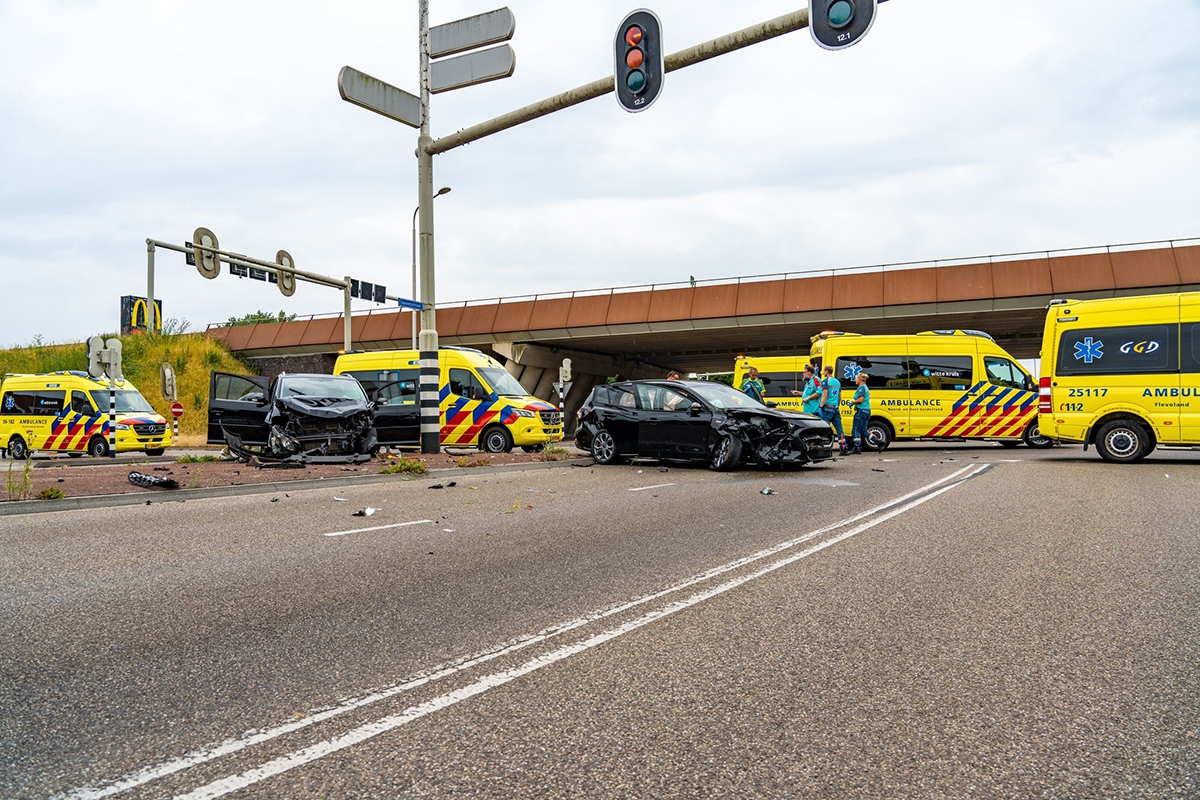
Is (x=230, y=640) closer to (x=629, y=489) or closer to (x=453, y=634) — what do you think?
(x=453, y=634)

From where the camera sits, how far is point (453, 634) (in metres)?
4.14

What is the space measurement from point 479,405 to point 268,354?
28.5 meters

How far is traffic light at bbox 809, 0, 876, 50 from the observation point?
9.05m

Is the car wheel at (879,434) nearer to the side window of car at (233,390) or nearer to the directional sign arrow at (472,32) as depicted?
the directional sign arrow at (472,32)

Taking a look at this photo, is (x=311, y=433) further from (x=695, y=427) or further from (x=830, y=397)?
(x=830, y=397)

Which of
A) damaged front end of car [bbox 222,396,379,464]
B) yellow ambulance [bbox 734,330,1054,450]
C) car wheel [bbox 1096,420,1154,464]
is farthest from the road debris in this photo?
yellow ambulance [bbox 734,330,1054,450]

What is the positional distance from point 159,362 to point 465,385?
2565 cm

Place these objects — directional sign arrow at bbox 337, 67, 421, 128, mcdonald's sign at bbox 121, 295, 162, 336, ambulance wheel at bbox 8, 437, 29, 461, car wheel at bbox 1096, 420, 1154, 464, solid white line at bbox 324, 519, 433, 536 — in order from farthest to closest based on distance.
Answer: mcdonald's sign at bbox 121, 295, 162, 336, ambulance wheel at bbox 8, 437, 29, 461, directional sign arrow at bbox 337, 67, 421, 128, car wheel at bbox 1096, 420, 1154, 464, solid white line at bbox 324, 519, 433, 536

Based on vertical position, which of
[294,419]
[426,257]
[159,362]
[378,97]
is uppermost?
[378,97]

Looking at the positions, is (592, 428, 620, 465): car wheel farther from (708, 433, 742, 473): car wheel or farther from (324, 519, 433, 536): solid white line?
(324, 519, 433, 536): solid white line

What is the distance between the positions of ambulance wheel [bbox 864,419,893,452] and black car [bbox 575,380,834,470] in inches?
264

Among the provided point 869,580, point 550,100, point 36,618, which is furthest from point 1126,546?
point 550,100

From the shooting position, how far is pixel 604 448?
50.7ft

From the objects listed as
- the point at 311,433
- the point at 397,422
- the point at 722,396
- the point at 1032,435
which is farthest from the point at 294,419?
the point at 1032,435
